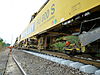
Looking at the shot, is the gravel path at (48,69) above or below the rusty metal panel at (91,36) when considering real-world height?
below

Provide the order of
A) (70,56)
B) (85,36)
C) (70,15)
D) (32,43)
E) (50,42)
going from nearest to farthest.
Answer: (85,36), (70,15), (70,56), (50,42), (32,43)

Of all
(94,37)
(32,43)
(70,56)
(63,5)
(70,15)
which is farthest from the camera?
(32,43)

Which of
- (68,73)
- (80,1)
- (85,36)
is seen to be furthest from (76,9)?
(68,73)

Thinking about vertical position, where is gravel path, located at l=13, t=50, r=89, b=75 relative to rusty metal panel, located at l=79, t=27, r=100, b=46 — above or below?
below

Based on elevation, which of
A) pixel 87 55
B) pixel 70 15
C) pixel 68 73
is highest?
pixel 70 15

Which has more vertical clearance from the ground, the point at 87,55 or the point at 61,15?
the point at 61,15

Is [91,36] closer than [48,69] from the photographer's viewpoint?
Yes

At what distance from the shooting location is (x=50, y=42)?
785 cm

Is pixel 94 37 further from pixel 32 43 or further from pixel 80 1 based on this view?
pixel 32 43

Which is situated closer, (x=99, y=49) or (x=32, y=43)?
(x=99, y=49)

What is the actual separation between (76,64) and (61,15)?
1799mm

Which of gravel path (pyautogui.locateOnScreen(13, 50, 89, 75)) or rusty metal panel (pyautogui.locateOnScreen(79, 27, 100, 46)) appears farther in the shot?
gravel path (pyautogui.locateOnScreen(13, 50, 89, 75))

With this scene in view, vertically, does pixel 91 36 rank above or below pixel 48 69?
above

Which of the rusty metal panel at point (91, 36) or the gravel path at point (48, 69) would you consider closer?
the rusty metal panel at point (91, 36)
